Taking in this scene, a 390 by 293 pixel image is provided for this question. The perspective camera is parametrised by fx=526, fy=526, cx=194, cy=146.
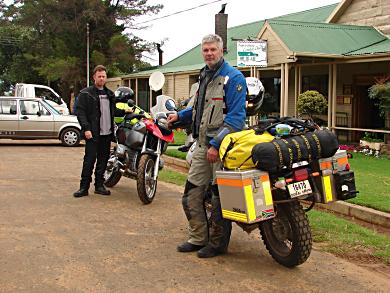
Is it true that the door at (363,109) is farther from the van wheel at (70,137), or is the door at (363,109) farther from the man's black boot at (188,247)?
the man's black boot at (188,247)

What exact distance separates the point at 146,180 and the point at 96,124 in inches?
46.5

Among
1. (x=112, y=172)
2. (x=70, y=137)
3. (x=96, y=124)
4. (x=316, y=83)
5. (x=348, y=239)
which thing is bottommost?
(x=348, y=239)

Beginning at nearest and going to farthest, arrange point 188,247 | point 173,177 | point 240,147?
point 240,147 → point 188,247 → point 173,177

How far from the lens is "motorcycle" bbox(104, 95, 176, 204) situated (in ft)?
23.8

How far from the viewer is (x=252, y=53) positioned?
A: 13461mm

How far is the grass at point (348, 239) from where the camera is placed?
5.25m

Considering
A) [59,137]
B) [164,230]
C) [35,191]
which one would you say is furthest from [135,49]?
[164,230]

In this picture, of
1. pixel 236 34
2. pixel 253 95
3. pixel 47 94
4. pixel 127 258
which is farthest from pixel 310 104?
pixel 47 94

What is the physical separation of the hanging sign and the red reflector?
29.4 ft

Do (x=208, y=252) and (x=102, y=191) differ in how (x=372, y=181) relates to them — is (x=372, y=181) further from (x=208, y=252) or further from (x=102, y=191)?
(x=208, y=252)

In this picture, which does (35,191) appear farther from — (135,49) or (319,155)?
(135,49)

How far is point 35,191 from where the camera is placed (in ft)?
27.0

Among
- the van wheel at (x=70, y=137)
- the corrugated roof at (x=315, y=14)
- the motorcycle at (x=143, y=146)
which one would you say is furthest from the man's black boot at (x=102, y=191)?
the corrugated roof at (x=315, y=14)

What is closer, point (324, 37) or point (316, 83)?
point (324, 37)
